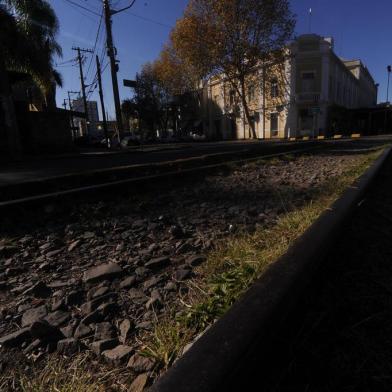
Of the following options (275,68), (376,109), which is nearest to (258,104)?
(275,68)

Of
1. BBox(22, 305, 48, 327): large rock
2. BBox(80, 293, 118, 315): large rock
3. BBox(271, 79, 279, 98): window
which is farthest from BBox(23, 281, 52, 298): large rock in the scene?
BBox(271, 79, 279, 98): window

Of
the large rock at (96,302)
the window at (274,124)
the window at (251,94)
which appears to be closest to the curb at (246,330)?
the large rock at (96,302)

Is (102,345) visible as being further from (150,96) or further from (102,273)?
(150,96)

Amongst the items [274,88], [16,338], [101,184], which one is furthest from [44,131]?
[274,88]

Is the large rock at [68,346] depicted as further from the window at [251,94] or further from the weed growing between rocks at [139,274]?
the window at [251,94]

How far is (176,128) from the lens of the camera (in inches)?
2003

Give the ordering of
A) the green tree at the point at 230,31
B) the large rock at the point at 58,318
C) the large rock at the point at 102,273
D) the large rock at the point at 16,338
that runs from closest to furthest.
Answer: the large rock at the point at 16,338
the large rock at the point at 58,318
the large rock at the point at 102,273
the green tree at the point at 230,31

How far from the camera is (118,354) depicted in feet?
3.80

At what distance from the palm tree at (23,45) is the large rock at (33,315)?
14217mm

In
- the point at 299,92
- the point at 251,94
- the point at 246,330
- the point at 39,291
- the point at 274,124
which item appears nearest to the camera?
the point at 246,330

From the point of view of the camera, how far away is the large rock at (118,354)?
1.13m

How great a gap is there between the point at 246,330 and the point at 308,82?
35373mm

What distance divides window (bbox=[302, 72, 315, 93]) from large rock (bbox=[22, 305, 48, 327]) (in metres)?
34.8

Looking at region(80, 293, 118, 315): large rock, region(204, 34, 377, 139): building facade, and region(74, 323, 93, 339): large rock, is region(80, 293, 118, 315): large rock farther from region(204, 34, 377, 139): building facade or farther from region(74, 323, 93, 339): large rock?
region(204, 34, 377, 139): building facade
